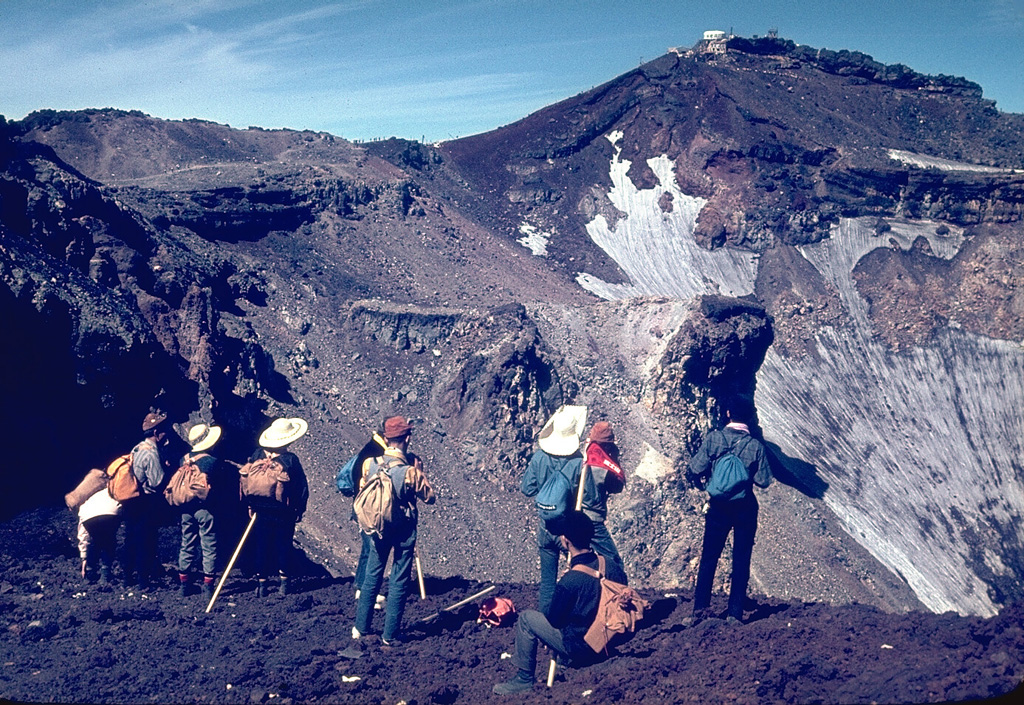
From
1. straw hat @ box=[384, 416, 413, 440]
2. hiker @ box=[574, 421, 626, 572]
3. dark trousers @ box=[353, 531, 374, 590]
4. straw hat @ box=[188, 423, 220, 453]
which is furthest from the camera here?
straw hat @ box=[188, 423, 220, 453]

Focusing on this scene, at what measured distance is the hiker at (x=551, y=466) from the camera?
24.2 feet

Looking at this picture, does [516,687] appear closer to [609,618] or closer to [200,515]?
[609,618]

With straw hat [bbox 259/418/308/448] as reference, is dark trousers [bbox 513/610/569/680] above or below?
below

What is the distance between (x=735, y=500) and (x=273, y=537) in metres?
5.26

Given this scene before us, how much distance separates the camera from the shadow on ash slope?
23766 millimetres

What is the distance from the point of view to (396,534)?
7652 mm

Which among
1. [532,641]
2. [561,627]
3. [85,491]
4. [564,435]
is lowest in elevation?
[532,641]

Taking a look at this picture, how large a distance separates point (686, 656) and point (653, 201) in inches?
1357

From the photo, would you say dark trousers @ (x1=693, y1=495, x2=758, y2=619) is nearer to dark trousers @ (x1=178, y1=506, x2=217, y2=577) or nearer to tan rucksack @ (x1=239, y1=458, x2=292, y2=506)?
tan rucksack @ (x1=239, y1=458, x2=292, y2=506)

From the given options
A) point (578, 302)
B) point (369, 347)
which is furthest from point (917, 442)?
point (369, 347)

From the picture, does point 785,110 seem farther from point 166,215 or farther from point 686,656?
point 686,656

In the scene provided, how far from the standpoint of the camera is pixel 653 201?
39.5 metres

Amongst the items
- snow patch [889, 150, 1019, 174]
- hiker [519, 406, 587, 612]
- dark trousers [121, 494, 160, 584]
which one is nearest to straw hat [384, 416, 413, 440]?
hiker [519, 406, 587, 612]

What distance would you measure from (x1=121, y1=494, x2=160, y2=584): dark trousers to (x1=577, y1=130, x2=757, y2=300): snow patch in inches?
972
